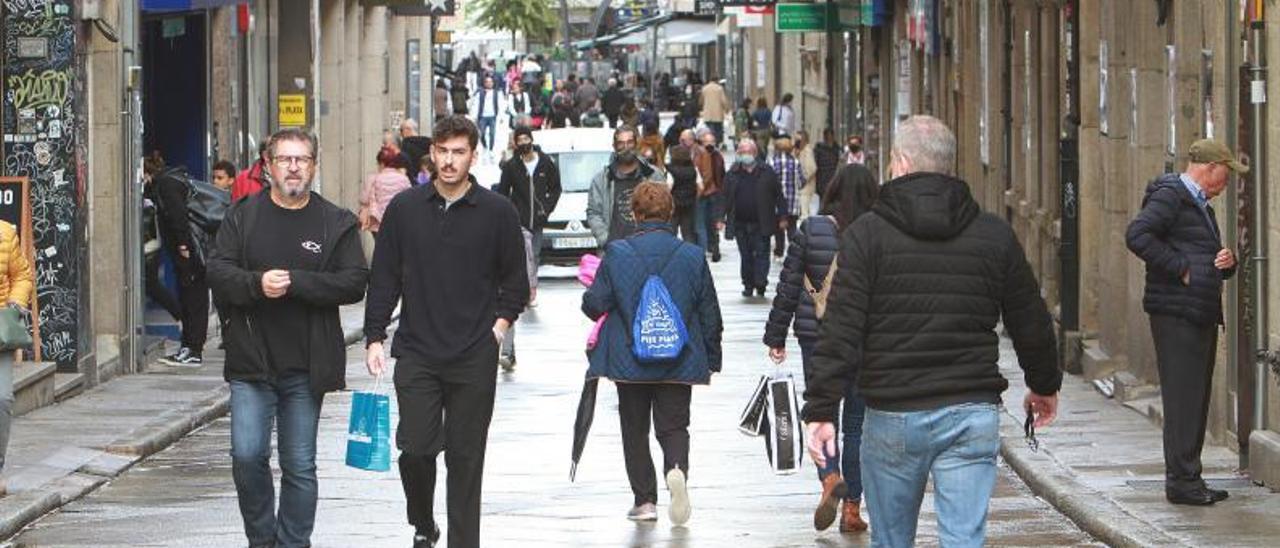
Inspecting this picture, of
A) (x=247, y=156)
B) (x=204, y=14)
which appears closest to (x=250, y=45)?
→ (x=247, y=156)

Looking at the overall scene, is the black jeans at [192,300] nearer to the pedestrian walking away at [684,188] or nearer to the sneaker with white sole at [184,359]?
the sneaker with white sole at [184,359]

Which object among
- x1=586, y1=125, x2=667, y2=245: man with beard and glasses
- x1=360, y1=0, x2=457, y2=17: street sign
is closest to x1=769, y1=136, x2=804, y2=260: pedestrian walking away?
x1=360, y1=0, x2=457, y2=17: street sign

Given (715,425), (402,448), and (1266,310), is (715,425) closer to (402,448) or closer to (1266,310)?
(1266,310)

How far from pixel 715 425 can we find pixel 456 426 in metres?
7.53

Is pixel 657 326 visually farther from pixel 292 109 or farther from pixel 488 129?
pixel 488 129

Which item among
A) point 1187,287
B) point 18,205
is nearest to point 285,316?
point 1187,287

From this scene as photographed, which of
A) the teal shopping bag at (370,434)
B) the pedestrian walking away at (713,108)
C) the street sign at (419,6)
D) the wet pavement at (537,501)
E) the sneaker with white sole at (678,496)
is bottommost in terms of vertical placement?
the wet pavement at (537,501)

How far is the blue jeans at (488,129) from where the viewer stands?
64562 mm

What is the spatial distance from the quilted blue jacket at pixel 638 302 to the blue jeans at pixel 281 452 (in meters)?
2.56

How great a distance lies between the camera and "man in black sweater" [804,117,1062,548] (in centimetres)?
853

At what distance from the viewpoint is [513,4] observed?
12431 cm

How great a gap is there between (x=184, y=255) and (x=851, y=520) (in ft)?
33.6

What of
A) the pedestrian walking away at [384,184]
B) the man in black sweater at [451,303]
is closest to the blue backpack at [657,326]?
the man in black sweater at [451,303]

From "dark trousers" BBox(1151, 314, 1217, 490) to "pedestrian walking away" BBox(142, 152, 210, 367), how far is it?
10.3 metres
